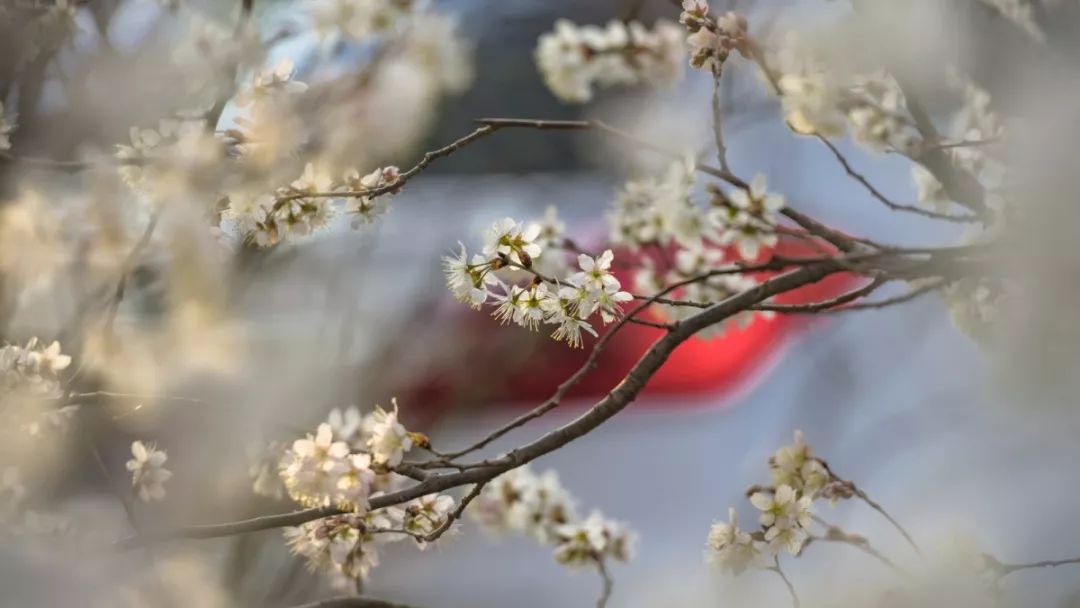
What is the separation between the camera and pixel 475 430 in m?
0.98

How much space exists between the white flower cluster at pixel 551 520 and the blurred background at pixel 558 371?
0.23 feet

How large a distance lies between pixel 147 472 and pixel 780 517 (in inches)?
12.9

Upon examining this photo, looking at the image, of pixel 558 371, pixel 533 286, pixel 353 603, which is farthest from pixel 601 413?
Answer: pixel 558 371

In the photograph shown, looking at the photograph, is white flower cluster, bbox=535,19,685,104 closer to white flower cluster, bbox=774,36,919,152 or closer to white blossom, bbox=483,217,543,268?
white flower cluster, bbox=774,36,919,152

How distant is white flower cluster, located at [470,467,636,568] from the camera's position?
0.66 m

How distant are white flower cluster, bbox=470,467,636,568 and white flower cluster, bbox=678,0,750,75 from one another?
0.32 metres

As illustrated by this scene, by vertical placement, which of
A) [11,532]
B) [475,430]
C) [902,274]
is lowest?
[11,532]

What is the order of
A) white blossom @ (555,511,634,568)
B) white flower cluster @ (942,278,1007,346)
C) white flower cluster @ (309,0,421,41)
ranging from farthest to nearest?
white flower cluster @ (309,0,421,41) < white blossom @ (555,511,634,568) < white flower cluster @ (942,278,1007,346)

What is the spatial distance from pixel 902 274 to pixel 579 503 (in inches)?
17.0

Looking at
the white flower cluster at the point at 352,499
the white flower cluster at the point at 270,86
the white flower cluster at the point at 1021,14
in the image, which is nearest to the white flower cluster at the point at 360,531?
→ the white flower cluster at the point at 352,499

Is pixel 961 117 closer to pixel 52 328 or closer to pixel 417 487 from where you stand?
pixel 417 487

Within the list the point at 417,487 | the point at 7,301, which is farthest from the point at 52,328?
the point at 417,487

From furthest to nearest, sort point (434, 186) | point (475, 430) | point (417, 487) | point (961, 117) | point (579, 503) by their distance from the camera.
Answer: point (434, 186)
point (475, 430)
point (579, 503)
point (961, 117)
point (417, 487)

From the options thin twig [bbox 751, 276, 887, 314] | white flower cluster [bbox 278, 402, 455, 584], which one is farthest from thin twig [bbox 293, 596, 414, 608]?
thin twig [bbox 751, 276, 887, 314]
